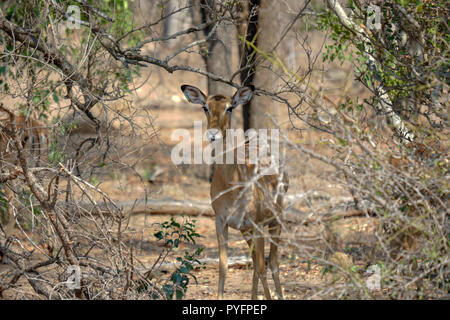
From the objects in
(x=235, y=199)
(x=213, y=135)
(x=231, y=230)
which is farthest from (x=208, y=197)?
(x=213, y=135)

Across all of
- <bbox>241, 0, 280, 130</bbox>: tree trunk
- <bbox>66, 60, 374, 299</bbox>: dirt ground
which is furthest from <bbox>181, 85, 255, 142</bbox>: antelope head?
<bbox>241, 0, 280, 130</bbox>: tree trunk

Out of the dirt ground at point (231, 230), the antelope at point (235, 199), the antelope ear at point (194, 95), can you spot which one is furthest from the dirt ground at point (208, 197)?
the antelope ear at point (194, 95)

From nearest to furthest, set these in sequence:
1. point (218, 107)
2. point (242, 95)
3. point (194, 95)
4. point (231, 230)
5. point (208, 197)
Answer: point (218, 107) → point (242, 95) → point (194, 95) → point (231, 230) → point (208, 197)

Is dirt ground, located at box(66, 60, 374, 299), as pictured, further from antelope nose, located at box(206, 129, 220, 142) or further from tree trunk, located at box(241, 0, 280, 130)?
antelope nose, located at box(206, 129, 220, 142)

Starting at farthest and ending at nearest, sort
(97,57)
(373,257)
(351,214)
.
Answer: (351,214)
(97,57)
(373,257)

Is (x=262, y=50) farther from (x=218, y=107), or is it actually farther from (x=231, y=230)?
(x=231, y=230)

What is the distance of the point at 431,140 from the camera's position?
16.8 feet

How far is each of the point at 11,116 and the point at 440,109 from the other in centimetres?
361

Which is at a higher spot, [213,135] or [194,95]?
[194,95]

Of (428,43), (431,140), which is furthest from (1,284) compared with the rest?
(428,43)

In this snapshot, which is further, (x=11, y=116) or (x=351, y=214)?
(x=351, y=214)

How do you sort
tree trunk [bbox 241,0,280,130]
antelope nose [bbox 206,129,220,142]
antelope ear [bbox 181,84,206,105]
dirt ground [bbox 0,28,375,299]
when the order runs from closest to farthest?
dirt ground [bbox 0,28,375,299] → antelope nose [bbox 206,129,220,142] → antelope ear [bbox 181,84,206,105] → tree trunk [bbox 241,0,280,130]
